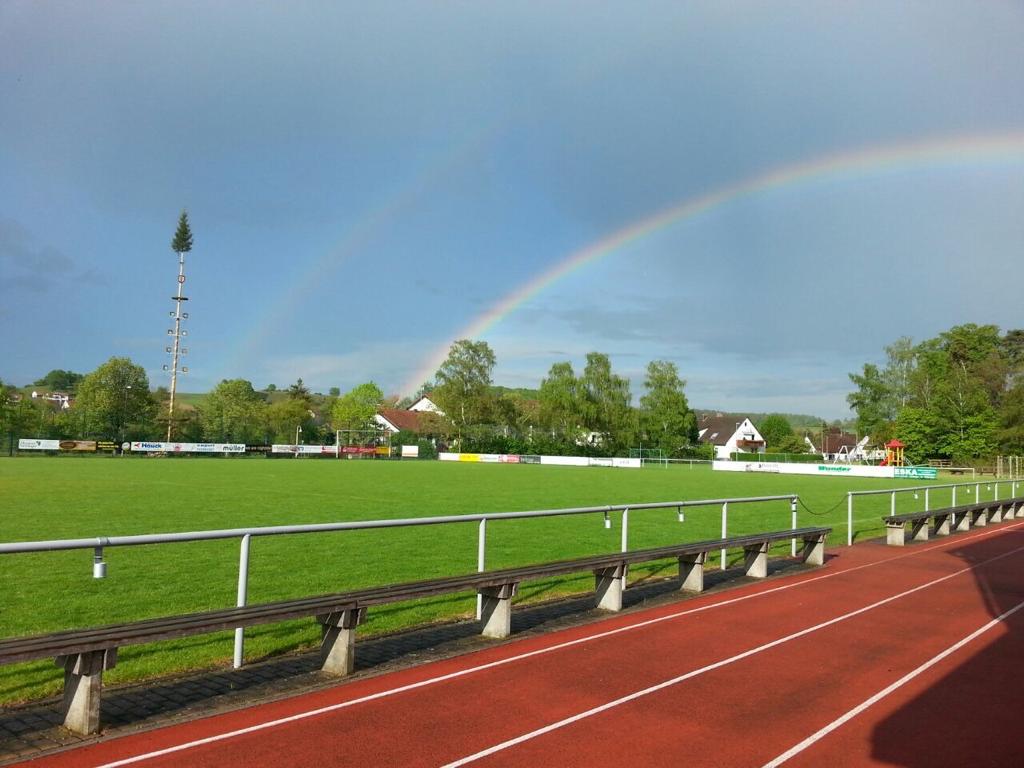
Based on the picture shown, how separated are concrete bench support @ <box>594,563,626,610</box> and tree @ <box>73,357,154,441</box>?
84.6 metres

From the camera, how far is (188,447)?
75.6 metres

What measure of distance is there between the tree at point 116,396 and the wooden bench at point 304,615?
84803mm

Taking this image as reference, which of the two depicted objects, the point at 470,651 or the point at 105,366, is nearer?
the point at 470,651

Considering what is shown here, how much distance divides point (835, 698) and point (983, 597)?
19.8ft

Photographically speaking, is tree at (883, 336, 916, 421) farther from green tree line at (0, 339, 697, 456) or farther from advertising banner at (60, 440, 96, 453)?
advertising banner at (60, 440, 96, 453)

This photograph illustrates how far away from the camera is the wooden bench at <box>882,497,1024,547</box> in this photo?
1634 centimetres

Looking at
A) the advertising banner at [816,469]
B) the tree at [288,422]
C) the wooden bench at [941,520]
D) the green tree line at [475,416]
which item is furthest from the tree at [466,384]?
the wooden bench at [941,520]

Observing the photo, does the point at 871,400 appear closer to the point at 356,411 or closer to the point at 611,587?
the point at 356,411

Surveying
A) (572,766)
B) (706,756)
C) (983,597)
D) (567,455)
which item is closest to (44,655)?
(572,766)

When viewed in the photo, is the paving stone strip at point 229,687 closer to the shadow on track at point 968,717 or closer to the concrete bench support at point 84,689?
Answer: the concrete bench support at point 84,689

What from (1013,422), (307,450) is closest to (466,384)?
(307,450)

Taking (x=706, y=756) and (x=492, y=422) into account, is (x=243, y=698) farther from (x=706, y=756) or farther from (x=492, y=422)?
(x=492, y=422)

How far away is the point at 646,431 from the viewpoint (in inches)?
3728

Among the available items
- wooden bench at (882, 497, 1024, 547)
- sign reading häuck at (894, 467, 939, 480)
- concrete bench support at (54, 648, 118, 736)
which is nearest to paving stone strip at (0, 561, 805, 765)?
concrete bench support at (54, 648, 118, 736)
